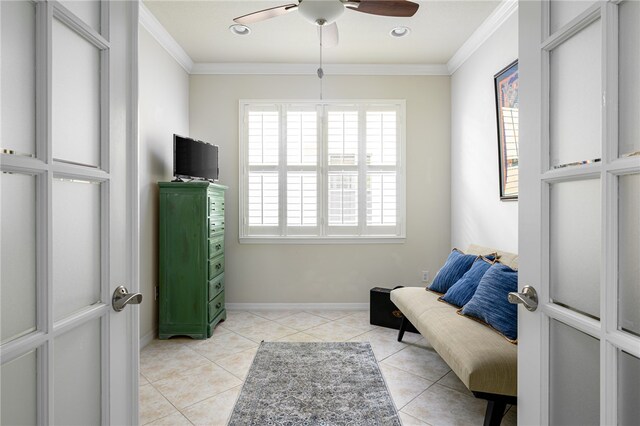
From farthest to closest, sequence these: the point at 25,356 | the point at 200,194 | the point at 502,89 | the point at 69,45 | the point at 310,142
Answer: the point at 310,142
the point at 200,194
the point at 502,89
the point at 69,45
the point at 25,356

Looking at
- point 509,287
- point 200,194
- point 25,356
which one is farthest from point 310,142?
point 25,356

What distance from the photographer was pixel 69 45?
79 centimetres

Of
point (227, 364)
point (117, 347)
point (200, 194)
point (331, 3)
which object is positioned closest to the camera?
point (117, 347)

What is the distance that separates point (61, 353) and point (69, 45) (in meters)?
0.68

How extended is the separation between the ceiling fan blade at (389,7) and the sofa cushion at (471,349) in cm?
195

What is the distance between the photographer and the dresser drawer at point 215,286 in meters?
3.39

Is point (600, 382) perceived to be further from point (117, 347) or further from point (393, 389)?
point (393, 389)

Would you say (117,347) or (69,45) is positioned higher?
(69,45)

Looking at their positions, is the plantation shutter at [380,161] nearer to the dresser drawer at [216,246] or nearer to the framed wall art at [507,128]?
the framed wall art at [507,128]

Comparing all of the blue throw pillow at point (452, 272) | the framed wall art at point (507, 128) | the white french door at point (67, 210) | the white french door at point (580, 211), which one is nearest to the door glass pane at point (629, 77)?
the white french door at point (580, 211)

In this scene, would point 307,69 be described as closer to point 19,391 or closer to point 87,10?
point 87,10

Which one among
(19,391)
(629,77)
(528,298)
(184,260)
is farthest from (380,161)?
(19,391)

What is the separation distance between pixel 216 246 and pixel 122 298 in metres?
2.64

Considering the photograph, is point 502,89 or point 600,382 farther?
point 502,89
